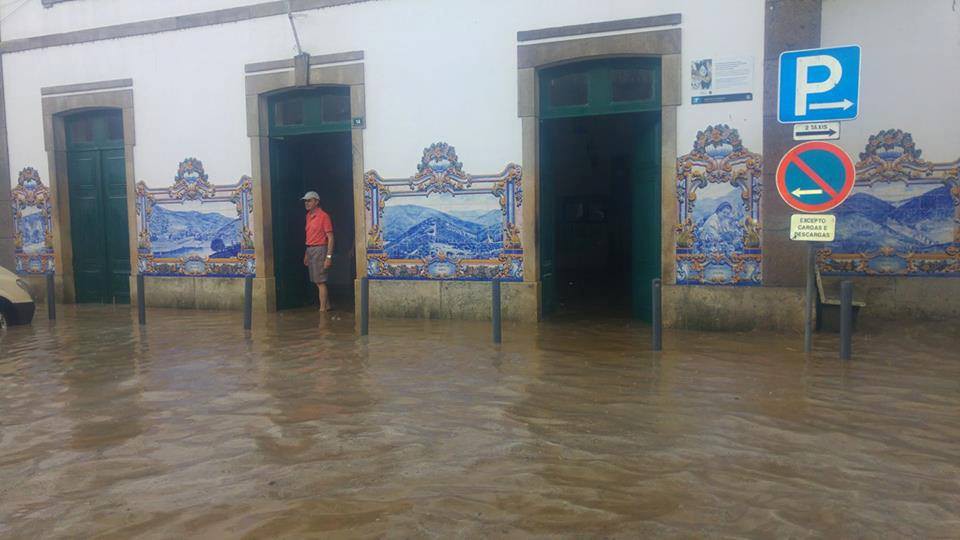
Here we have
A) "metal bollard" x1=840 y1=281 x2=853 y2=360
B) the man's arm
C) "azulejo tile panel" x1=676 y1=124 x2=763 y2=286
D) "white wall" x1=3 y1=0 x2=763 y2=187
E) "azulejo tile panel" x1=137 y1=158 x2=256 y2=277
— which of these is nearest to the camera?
"metal bollard" x1=840 y1=281 x2=853 y2=360

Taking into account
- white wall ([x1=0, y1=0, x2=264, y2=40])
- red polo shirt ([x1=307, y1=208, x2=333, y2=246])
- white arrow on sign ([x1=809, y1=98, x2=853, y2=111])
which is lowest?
red polo shirt ([x1=307, y1=208, x2=333, y2=246])

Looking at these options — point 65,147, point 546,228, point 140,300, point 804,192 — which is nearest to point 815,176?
point 804,192

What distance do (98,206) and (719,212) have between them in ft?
31.5

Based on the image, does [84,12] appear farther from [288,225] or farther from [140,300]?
[140,300]

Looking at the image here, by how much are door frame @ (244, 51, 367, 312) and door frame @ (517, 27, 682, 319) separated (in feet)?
7.53

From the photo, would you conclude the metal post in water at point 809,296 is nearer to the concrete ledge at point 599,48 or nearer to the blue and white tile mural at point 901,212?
the blue and white tile mural at point 901,212

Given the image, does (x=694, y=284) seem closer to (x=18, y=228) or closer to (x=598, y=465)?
(x=598, y=465)

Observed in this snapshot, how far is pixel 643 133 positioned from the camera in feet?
31.9

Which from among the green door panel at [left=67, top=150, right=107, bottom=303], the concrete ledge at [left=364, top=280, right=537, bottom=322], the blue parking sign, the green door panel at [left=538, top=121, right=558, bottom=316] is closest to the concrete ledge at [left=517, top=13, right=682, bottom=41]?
the green door panel at [left=538, top=121, right=558, bottom=316]

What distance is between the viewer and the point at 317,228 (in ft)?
35.5

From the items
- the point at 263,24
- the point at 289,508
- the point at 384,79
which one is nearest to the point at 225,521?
the point at 289,508

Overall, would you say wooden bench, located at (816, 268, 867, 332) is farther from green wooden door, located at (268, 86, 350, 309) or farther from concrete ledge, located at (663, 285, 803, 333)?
green wooden door, located at (268, 86, 350, 309)

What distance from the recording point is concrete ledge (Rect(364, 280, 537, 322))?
9461 millimetres

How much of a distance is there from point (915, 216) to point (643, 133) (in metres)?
3.20
